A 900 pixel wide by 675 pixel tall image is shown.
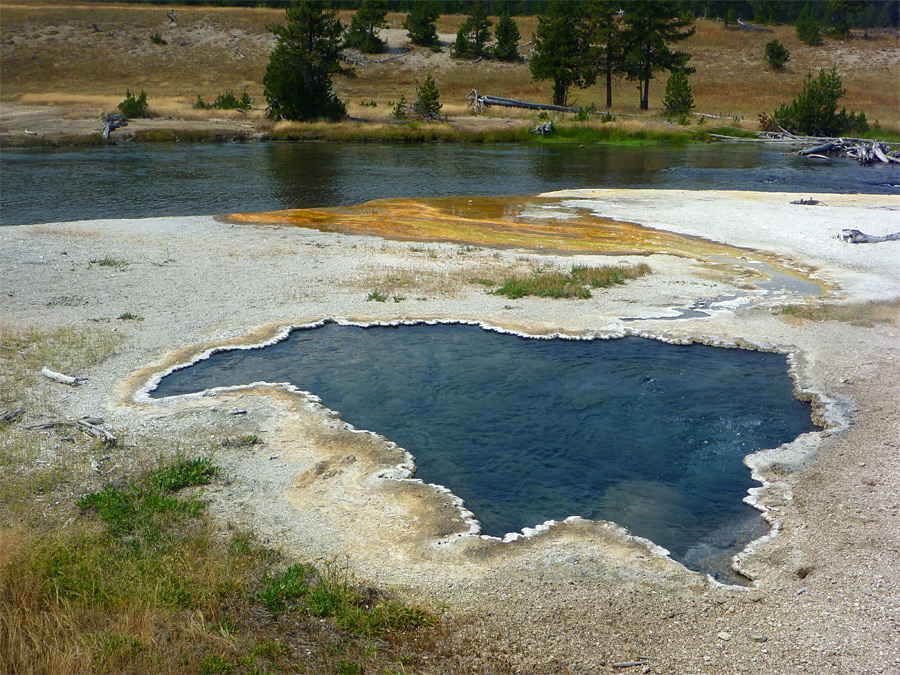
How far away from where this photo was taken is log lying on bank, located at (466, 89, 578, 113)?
69125 millimetres

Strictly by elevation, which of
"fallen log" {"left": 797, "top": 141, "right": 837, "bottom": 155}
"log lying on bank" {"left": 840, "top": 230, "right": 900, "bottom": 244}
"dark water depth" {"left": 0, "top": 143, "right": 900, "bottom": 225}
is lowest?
"log lying on bank" {"left": 840, "top": 230, "right": 900, "bottom": 244}

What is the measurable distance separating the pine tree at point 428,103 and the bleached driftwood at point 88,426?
180ft

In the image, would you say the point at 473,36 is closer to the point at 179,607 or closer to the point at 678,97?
the point at 678,97

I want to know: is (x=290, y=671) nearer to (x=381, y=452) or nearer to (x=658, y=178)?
(x=381, y=452)

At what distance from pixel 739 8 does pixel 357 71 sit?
65231 millimetres

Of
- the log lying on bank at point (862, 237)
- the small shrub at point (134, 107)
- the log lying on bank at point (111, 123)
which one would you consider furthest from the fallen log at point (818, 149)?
the small shrub at point (134, 107)

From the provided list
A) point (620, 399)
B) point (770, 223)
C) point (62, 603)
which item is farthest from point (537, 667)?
point (770, 223)

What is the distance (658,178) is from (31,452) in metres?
35.8

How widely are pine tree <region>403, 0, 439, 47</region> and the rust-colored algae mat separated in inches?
2749

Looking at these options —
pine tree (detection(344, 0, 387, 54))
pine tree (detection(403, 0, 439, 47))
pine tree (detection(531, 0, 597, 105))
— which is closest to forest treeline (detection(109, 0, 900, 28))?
pine tree (detection(403, 0, 439, 47))

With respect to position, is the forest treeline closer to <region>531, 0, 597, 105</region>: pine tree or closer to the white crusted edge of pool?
<region>531, 0, 597, 105</region>: pine tree

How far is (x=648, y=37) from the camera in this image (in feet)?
230

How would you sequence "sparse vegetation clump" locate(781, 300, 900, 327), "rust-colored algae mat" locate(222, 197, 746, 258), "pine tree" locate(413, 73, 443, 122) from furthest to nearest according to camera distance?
"pine tree" locate(413, 73, 443, 122) → "rust-colored algae mat" locate(222, 197, 746, 258) → "sparse vegetation clump" locate(781, 300, 900, 327)

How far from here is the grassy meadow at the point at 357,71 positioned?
65.1 meters
